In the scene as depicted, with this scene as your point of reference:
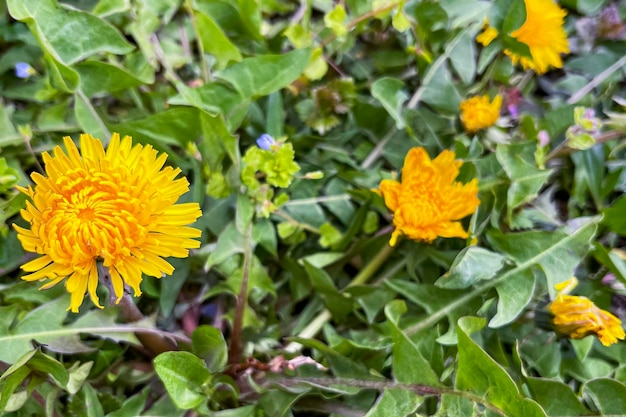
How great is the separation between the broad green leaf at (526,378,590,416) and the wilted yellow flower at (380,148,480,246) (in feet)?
0.96

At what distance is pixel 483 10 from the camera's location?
4.17 ft

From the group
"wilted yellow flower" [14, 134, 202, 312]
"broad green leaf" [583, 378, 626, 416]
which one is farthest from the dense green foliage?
"wilted yellow flower" [14, 134, 202, 312]

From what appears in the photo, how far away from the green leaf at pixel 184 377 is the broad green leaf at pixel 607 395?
676 millimetres

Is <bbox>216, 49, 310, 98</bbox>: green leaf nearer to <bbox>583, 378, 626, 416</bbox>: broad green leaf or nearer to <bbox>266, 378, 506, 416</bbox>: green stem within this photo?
<bbox>266, 378, 506, 416</bbox>: green stem

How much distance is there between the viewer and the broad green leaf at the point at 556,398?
0.98 meters

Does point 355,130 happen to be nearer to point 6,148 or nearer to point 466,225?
point 466,225

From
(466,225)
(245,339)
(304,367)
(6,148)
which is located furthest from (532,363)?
(6,148)

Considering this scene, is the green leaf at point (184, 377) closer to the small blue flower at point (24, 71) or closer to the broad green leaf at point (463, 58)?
the small blue flower at point (24, 71)

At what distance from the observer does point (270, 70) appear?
107 cm

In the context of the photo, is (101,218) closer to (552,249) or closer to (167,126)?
(167,126)

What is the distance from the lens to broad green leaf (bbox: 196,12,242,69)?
1.08m

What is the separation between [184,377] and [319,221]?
43cm

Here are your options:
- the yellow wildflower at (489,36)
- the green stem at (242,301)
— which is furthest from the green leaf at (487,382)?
the yellow wildflower at (489,36)

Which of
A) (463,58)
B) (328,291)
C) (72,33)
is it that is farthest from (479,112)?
(72,33)
